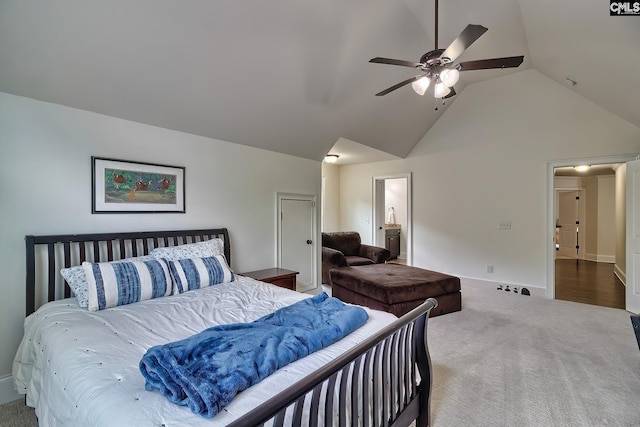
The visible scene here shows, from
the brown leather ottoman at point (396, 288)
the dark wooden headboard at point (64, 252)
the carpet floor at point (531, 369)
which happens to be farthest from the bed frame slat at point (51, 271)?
the brown leather ottoman at point (396, 288)

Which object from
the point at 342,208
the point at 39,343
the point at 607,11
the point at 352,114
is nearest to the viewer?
the point at 39,343

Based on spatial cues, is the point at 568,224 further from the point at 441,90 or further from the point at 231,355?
the point at 231,355

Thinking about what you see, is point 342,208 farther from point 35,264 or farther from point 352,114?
point 35,264

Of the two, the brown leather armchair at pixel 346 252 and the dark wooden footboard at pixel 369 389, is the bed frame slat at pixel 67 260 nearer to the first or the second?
the dark wooden footboard at pixel 369 389

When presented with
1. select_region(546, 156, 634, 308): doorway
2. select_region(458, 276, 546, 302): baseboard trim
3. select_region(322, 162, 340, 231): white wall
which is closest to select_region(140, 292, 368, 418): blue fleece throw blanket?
select_region(458, 276, 546, 302): baseboard trim

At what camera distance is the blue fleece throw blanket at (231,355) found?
1051 mm

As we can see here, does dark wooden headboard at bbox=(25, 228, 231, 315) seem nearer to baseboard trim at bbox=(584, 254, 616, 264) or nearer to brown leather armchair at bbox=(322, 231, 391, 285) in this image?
brown leather armchair at bbox=(322, 231, 391, 285)

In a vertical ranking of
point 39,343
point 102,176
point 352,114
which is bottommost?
point 39,343

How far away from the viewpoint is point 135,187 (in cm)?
281

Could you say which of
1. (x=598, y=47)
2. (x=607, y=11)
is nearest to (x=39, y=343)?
(x=607, y=11)

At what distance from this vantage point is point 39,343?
1.72 m

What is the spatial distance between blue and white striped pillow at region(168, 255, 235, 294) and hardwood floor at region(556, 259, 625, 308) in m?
5.04

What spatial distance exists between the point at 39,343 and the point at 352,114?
393 centimetres

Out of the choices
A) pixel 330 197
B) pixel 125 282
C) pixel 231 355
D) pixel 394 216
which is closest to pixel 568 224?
pixel 394 216
